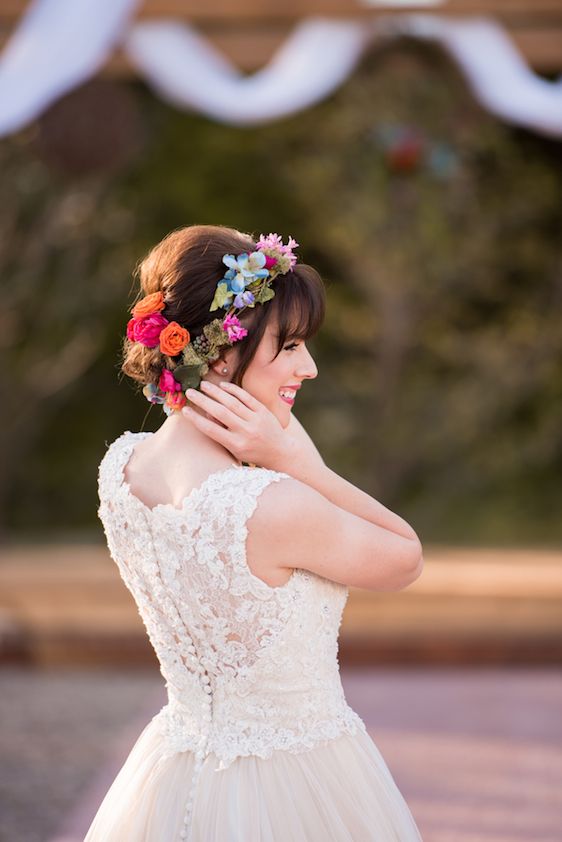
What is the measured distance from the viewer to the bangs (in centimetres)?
180

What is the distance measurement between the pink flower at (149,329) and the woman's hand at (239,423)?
0.34 ft

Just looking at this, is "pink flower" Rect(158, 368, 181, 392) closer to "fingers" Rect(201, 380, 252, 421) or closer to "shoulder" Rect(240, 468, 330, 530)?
"fingers" Rect(201, 380, 252, 421)

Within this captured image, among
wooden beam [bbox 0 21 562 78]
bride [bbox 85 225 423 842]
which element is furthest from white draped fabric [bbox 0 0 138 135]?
bride [bbox 85 225 423 842]

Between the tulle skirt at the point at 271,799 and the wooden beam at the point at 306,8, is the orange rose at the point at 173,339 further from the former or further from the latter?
the wooden beam at the point at 306,8

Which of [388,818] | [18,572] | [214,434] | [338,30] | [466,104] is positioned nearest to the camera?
[214,434]

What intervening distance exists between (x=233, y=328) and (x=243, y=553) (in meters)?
0.31

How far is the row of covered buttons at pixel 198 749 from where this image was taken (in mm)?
1845

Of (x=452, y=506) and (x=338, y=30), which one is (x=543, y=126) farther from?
(x=452, y=506)

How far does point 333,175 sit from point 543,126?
180 inches

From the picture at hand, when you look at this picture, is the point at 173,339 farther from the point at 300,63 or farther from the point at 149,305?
the point at 300,63

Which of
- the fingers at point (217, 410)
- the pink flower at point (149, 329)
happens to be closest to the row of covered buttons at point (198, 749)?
the fingers at point (217, 410)

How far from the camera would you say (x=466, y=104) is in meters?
7.17

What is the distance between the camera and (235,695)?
1.85m

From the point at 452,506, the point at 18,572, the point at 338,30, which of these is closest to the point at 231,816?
the point at 338,30
